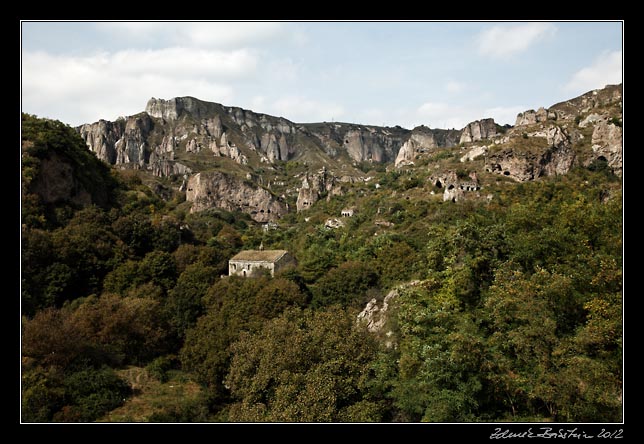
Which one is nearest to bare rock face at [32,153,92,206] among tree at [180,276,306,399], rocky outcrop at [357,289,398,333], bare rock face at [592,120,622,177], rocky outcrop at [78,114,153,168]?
tree at [180,276,306,399]

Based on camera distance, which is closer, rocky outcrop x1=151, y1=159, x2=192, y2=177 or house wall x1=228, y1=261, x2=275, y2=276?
house wall x1=228, y1=261, x2=275, y2=276

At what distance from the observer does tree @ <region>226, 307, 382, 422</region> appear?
14.8 m

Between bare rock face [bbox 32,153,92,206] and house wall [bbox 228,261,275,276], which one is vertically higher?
bare rock face [bbox 32,153,92,206]

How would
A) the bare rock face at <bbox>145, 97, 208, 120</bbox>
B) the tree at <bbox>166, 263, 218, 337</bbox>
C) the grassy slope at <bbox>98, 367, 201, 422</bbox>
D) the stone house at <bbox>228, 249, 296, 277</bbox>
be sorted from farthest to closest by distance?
1. the bare rock face at <bbox>145, 97, 208, 120</bbox>
2. the stone house at <bbox>228, 249, 296, 277</bbox>
3. the tree at <bbox>166, 263, 218, 337</bbox>
4. the grassy slope at <bbox>98, 367, 201, 422</bbox>

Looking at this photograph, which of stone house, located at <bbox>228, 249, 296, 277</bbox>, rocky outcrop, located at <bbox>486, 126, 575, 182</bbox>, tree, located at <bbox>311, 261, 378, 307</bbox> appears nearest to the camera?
tree, located at <bbox>311, 261, 378, 307</bbox>

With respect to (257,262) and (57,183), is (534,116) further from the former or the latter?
(57,183)

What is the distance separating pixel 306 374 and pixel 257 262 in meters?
23.0

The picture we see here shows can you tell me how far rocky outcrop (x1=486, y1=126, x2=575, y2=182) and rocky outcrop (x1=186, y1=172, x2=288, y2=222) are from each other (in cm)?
5741

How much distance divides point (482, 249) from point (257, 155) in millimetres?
133862

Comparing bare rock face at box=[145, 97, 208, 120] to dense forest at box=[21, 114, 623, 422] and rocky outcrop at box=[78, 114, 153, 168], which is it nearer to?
rocky outcrop at box=[78, 114, 153, 168]

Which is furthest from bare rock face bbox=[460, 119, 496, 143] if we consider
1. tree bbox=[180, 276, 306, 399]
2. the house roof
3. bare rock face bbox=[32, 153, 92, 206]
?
tree bbox=[180, 276, 306, 399]

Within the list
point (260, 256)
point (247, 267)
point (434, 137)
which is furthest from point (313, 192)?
point (434, 137)

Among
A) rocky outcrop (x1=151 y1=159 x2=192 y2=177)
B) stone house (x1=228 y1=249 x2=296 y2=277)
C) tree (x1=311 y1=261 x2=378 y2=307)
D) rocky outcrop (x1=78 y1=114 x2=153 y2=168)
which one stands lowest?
tree (x1=311 y1=261 x2=378 y2=307)

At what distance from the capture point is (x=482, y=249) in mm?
19359
